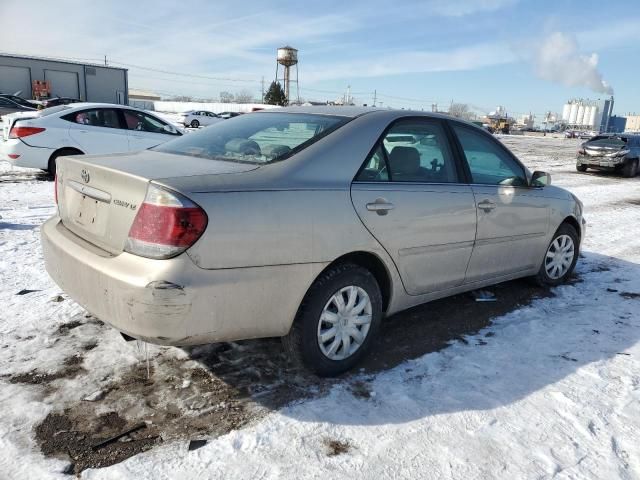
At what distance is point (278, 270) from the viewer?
9.00ft

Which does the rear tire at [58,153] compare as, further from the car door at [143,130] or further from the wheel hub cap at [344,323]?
the wheel hub cap at [344,323]

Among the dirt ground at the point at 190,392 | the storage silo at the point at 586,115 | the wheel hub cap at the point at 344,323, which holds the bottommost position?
the dirt ground at the point at 190,392

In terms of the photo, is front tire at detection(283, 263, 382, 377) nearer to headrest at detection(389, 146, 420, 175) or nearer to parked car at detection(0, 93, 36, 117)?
headrest at detection(389, 146, 420, 175)

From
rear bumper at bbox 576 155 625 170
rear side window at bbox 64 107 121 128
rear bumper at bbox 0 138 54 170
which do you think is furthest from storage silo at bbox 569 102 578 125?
rear bumper at bbox 0 138 54 170

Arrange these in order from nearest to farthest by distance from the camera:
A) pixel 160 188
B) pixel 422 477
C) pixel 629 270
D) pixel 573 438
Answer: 1. pixel 422 477
2. pixel 160 188
3. pixel 573 438
4. pixel 629 270

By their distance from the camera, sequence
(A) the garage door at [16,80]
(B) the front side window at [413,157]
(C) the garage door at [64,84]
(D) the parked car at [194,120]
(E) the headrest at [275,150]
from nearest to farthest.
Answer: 1. (E) the headrest at [275,150]
2. (B) the front side window at [413,157]
3. (D) the parked car at [194,120]
4. (A) the garage door at [16,80]
5. (C) the garage door at [64,84]

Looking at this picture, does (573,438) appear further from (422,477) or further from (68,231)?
(68,231)

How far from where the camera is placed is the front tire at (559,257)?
16.3 feet

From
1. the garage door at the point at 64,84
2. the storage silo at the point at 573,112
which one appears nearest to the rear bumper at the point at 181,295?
the garage door at the point at 64,84

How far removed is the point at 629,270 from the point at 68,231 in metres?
5.64

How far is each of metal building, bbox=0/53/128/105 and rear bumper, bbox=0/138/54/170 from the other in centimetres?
4716

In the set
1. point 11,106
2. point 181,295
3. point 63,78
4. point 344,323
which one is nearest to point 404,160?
point 344,323

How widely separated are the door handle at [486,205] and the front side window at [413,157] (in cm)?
28

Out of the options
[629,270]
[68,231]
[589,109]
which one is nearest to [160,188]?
[68,231]
